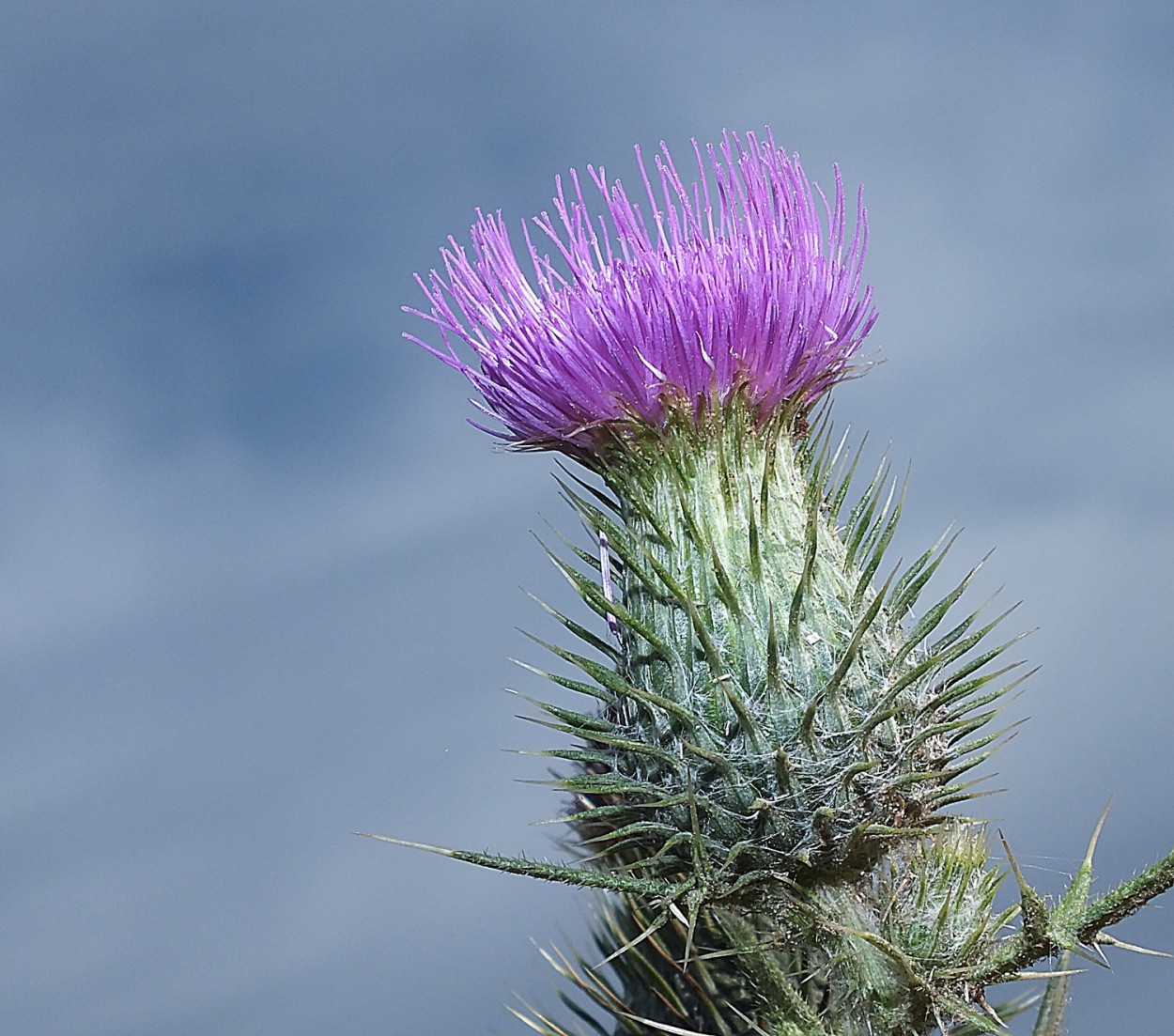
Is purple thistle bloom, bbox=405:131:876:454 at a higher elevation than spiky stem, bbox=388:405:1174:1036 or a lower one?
higher

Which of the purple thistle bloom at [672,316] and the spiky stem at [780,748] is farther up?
the purple thistle bloom at [672,316]

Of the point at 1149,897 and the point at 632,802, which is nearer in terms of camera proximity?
the point at 1149,897

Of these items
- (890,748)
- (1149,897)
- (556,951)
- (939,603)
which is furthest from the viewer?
(556,951)

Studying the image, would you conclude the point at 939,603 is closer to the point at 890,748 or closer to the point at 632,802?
the point at 890,748

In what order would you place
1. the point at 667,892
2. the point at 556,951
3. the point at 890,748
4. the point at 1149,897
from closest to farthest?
the point at 1149,897, the point at 667,892, the point at 890,748, the point at 556,951

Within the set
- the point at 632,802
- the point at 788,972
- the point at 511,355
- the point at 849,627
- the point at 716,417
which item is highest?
the point at 511,355

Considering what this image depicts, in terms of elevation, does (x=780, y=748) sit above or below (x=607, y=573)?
below

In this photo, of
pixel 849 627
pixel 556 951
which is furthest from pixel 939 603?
pixel 556 951

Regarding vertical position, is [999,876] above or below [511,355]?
below
